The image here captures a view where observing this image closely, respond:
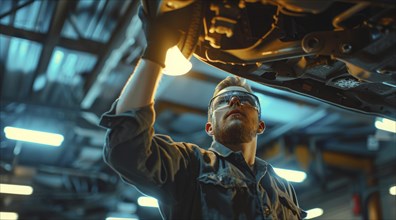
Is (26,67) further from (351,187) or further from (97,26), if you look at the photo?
(351,187)

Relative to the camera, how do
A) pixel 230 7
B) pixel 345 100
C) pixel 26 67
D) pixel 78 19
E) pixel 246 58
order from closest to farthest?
pixel 230 7 → pixel 246 58 → pixel 345 100 → pixel 78 19 → pixel 26 67

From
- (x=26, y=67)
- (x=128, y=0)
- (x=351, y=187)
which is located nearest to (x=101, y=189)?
(x=26, y=67)

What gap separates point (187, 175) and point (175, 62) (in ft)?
1.71

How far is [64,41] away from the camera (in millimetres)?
6043

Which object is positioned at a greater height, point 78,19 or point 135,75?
point 78,19

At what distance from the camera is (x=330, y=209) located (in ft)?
34.9

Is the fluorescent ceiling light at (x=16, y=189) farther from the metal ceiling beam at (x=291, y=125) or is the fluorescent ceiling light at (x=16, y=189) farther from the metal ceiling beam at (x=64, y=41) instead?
the metal ceiling beam at (x=291, y=125)

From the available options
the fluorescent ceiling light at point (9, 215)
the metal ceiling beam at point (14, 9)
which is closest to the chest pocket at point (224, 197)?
the metal ceiling beam at point (14, 9)

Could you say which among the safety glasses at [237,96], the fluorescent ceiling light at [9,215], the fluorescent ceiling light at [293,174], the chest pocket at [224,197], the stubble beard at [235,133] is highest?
the fluorescent ceiling light at [293,174]

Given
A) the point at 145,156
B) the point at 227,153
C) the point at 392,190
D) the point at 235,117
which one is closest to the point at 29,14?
the point at 235,117

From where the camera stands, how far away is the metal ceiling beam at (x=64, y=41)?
5.83 m

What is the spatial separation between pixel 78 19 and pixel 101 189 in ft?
19.9

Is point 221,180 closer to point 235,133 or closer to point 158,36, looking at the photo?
point 235,133

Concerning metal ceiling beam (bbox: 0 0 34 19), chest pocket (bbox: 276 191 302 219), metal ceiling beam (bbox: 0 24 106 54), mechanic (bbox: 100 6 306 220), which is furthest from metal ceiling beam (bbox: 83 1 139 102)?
chest pocket (bbox: 276 191 302 219)
